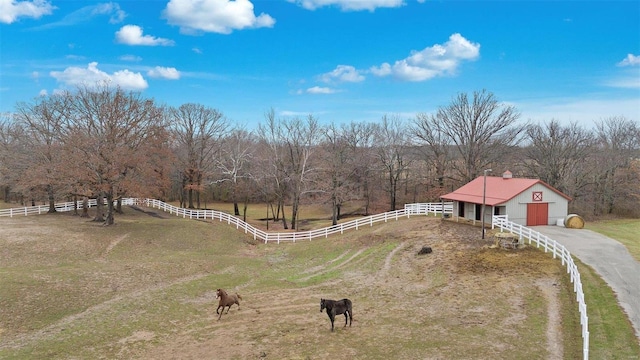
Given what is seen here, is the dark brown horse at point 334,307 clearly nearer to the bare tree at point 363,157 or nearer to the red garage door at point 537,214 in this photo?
the red garage door at point 537,214

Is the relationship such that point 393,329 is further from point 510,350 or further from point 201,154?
point 201,154

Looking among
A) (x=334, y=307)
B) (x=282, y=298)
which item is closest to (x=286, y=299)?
(x=282, y=298)

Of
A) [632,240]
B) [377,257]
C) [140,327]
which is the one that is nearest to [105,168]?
[140,327]

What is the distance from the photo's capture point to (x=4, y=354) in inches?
476

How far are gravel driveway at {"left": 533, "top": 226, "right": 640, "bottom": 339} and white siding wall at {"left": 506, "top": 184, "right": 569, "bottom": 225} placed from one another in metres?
1.17

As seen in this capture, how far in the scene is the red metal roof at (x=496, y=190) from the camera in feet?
93.7

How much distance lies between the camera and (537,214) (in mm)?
29016

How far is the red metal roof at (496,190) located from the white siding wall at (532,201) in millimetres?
311

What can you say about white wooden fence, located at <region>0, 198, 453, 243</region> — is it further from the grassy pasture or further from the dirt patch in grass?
the grassy pasture

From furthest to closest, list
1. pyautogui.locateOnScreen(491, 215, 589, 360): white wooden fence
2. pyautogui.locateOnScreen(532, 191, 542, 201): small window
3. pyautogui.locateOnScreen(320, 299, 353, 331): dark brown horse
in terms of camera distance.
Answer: pyautogui.locateOnScreen(532, 191, 542, 201): small window < pyautogui.locateOnScreen(320, 299, 353, 331): dark brown horse < pyautogui.locateOnScreen(491, 215, 589, 360): white wooden fence

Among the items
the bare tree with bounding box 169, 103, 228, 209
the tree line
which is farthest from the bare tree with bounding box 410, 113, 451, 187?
the bare tree with bounding box 169, 103, 228, 209

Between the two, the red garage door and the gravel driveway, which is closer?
the gravel driveway

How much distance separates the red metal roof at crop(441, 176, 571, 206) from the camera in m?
28.6

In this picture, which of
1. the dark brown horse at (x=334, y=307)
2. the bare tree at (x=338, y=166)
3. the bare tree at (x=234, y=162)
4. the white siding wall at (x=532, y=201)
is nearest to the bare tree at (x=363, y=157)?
the bare tree at (x=338, y=166)
